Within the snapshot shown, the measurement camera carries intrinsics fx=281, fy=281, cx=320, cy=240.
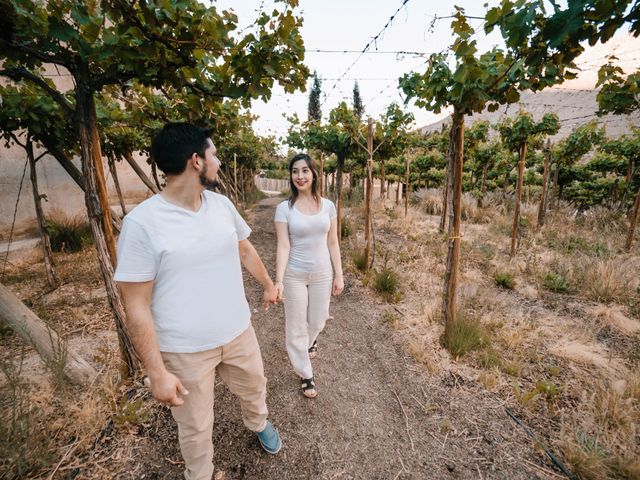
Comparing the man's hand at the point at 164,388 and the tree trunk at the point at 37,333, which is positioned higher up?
the man's hand at the point at 164,388

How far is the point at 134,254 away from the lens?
1.24 m

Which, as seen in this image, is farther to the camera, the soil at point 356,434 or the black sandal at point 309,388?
the black sandal at point 309,388

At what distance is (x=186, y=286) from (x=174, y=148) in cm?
69

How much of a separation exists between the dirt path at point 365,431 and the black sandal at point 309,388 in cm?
6

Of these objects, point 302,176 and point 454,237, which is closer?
point 302,176

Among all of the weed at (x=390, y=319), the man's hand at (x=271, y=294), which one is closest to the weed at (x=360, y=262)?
the weed at (x=390, y=319)

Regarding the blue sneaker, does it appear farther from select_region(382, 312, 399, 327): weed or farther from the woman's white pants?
select_region(382, 312, 399, 327): weed

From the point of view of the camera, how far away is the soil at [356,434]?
197 cm

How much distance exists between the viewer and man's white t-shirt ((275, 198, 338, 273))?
8.07 ft

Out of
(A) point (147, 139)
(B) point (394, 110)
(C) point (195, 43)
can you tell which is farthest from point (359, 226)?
(C) point (195, 43)

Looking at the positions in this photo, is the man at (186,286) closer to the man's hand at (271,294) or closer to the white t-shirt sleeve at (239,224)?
the white t-shirt sleeve at (239,224)

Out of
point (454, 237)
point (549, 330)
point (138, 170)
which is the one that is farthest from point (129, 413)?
point (138, 170)

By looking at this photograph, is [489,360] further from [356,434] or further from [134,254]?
[134,254]

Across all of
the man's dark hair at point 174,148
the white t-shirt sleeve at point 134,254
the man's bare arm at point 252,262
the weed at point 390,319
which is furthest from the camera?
the weed at point 390,319
